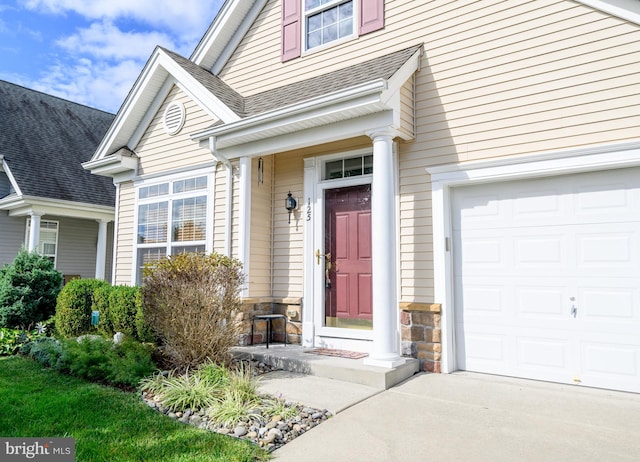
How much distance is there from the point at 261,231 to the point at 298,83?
2308 millimetres

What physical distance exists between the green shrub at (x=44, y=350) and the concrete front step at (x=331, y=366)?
7.02 feet

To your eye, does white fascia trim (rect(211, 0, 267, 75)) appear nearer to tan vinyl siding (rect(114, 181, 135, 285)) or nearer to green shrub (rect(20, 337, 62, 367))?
tan vinyl siding (rect(114, 181, 135, 285))

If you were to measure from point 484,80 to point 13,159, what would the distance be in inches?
477

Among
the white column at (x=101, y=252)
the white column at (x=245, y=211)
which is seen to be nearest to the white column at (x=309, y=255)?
the white column at (x=245, y=211)

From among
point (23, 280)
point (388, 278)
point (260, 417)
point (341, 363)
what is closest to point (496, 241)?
point (388, 278)

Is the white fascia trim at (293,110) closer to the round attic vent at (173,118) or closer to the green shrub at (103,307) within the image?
the round attic vent at (173,118)

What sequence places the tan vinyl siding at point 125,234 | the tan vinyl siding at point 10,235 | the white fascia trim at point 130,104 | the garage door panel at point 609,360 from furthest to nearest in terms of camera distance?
the tan vinyl siding at point 10,235
the tan vinyl siding at point 125,234
the white fascia trim at point 130,104
the garage door panel at point 609,360

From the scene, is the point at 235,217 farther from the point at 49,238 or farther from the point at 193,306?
the point at 49,238

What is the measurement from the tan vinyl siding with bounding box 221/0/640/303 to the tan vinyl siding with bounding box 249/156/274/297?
215cm

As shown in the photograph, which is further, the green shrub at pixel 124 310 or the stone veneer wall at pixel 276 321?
the green shrub at pixel 124 310

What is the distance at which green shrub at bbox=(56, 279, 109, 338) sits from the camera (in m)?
6.95

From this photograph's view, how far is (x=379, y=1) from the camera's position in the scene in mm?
6027

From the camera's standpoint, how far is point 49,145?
13289mm

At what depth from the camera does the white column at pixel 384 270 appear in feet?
15.4
